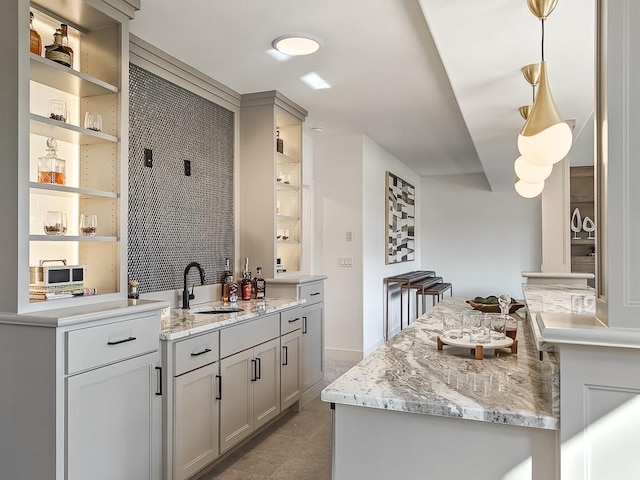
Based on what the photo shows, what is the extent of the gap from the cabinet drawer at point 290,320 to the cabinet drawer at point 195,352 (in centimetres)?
81

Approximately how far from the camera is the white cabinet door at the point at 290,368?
11.4ft

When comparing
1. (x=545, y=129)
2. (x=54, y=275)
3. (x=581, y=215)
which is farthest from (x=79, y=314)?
(x=581, y=215)

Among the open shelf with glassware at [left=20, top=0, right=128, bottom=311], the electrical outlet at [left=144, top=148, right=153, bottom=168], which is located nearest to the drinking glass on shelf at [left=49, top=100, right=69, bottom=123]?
the open shelf with glassware at [left=20, top=0, right=128, bottom=311]

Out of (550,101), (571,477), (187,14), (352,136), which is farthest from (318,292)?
(571,477)

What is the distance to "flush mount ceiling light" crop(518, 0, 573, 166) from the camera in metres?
1.79

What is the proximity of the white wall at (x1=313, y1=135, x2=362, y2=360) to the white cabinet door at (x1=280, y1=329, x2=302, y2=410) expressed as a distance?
1670mm

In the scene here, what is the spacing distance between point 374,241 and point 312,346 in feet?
7.00

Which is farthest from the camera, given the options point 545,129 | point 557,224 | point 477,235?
point 477,235


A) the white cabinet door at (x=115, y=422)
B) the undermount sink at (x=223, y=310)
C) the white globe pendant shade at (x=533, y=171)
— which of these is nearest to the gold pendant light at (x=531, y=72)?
the white globe pendant shade at (x=533, y=171)

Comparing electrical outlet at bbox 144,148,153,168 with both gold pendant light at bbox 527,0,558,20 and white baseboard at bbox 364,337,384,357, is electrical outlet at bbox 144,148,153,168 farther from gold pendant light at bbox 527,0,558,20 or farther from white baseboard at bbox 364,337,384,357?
white baseboard at bbox 364,337,384,357

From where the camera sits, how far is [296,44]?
9.41ft

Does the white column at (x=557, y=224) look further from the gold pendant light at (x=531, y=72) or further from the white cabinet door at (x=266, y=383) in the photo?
the white cabinet door at (x=266, y=383)

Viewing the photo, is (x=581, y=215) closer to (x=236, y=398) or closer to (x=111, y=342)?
(x=236, y=398)

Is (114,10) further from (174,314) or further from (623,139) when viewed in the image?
(623,139)
